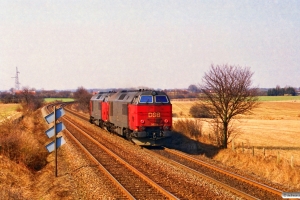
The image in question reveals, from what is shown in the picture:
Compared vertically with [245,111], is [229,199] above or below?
below

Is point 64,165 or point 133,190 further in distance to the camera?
point 64,165

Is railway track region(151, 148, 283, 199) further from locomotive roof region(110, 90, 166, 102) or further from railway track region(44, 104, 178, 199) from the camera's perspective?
locomotive roof region(110, 90, 166, 102)

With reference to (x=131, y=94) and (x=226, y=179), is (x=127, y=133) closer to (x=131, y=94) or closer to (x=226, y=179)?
(x=131, y=94)

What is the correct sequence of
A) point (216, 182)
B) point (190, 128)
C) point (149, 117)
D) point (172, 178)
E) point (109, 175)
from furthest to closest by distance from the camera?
point (190, 128) → point (149, 117) → point (109, 175) → point (172, 178) → point (216, 182)

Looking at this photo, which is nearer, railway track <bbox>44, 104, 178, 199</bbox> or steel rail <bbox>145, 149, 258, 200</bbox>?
steel rail <bbox>145, 149, 258, 200</bbox>

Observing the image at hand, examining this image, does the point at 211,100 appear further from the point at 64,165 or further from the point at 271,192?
the point at 271,192

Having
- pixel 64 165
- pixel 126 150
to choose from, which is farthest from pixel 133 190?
pixel 126 150

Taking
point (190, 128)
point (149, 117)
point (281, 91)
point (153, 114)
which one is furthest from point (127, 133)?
point (281, 91)

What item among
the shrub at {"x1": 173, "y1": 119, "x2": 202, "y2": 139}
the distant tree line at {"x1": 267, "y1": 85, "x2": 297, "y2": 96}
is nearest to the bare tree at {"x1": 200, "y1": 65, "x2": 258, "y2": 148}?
the shrub at {"x1": 173, "y1": 119, "x2": 202, "y2": 139}

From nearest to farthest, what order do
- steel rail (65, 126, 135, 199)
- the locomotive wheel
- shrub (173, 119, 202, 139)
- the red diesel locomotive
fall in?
steel rail (65, 126, 135, 199) < the red diesel locomotive < the locomotive wheel < shrub (173, 119, 202, 139)

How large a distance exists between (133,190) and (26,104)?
5622 centimetres

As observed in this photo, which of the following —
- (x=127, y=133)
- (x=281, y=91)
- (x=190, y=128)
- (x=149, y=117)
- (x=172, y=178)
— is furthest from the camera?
(x=281, y=91)

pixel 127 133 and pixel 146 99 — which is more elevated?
pixel 146 99

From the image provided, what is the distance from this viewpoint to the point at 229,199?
11531 mm
